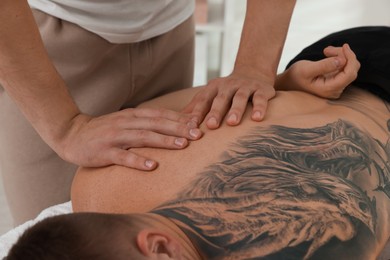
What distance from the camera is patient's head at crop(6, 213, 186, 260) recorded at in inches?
32.8

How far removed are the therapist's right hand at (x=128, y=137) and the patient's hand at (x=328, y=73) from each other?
335 millimetres

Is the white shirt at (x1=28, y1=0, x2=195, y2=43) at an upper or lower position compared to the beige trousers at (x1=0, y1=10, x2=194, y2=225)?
upper

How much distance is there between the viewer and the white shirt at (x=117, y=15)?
57.5 inches

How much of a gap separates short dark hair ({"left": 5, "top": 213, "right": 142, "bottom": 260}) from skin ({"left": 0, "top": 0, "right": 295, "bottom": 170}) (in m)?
0.26

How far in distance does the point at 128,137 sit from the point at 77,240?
376 mm

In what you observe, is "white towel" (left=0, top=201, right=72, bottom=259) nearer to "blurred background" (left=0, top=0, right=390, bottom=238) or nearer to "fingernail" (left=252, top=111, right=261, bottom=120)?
"fingernail" (left=252, top=111, right=261, bottom=120)

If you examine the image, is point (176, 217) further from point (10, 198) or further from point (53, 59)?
point (10, 198)

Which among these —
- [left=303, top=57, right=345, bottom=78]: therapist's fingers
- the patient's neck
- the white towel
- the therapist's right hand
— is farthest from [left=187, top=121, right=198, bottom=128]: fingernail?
the white towel

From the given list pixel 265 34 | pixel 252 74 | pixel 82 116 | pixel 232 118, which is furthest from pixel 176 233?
pixel 265 34

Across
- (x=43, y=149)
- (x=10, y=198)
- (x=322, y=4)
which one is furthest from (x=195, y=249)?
(x=322, y=4)

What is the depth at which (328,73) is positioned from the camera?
53.1 inches

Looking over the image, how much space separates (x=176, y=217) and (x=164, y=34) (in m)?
0.71

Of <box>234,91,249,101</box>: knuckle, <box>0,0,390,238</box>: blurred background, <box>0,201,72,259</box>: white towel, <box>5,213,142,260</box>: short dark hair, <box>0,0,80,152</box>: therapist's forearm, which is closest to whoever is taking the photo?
<box>5,213,142,260</box>: short dark hair

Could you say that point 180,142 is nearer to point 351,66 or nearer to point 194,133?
point 194,133
